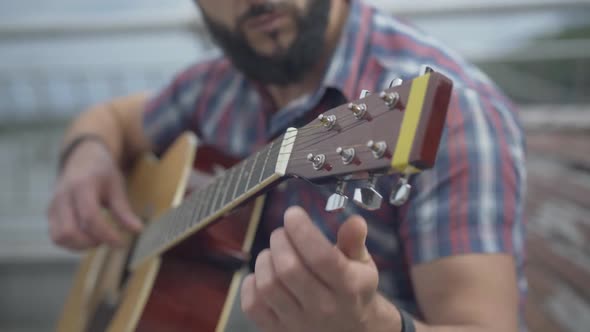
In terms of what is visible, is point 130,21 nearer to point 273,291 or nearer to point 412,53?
point 412,53

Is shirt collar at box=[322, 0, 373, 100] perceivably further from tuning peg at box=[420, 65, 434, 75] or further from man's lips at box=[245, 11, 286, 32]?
tuning peg at box=[420, 65, 434, 75]

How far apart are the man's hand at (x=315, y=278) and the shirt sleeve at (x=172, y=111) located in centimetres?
80

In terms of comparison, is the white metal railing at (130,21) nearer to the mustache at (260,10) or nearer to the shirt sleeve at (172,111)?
the shirt sleeve at (172,111)

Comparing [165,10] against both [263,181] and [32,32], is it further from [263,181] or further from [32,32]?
[263,181]

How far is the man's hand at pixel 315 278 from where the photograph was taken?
1.52 ft

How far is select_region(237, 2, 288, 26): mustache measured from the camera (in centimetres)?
85

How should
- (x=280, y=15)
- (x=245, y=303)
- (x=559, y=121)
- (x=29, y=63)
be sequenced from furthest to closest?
(x=29, y=63), (x=559, y=121), (x=280, y=15), (x=245, y=303)

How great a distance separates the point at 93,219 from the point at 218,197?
457 mm

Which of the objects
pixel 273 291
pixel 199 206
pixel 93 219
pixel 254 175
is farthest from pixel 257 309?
pixel 93 219

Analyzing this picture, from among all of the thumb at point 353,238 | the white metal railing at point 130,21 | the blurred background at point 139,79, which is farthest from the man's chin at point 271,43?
the white metal railing at point 130,21

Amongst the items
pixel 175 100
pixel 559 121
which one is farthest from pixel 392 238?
pixel 559 121

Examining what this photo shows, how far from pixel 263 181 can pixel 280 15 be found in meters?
0.36

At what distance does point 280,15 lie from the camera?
0.86 meters

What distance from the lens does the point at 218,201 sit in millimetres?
689
